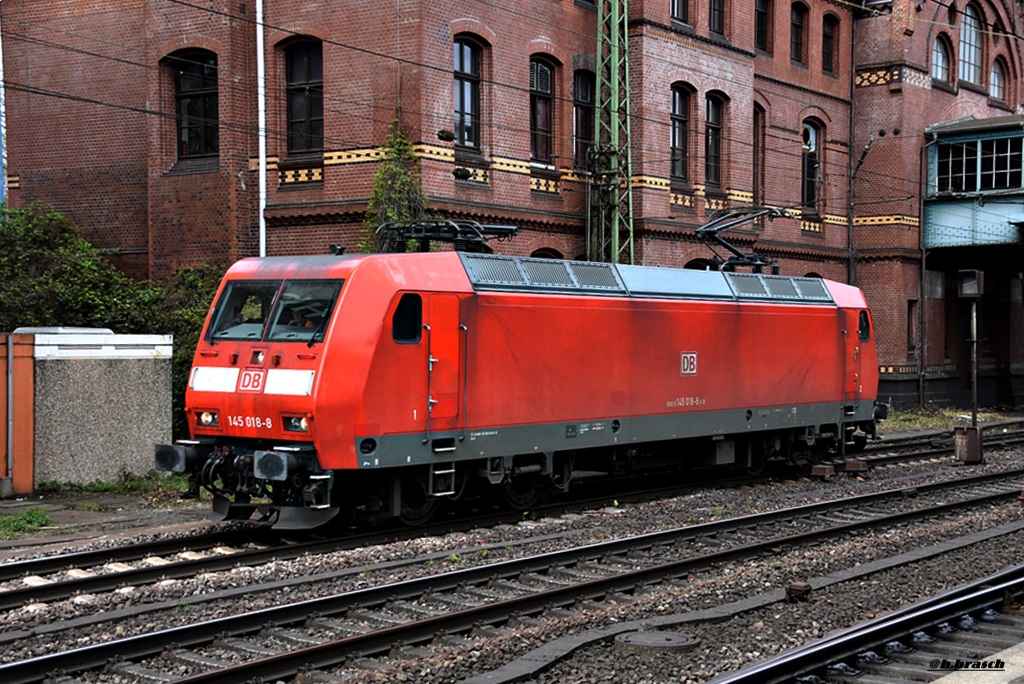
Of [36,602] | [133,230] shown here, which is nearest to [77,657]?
[36,602]

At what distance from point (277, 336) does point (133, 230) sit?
1367cm

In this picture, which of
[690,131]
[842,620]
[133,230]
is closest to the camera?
[842,620]

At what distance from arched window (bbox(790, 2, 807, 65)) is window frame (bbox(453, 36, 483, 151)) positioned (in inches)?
509

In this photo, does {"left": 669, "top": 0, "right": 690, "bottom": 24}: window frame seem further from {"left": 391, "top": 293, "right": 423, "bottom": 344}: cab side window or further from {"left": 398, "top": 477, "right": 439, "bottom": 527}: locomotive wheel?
{"left": 398, "top": 477, "right": 439, "bottom": 527}: locomotive wheel

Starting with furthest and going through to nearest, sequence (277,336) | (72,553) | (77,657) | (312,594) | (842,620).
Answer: (277,336), (72,553), (312,594), (842,620), (77,657)

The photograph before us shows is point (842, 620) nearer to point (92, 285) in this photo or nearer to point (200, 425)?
point (200, 425)

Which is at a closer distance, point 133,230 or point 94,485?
point 94,485

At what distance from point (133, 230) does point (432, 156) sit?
7520mm

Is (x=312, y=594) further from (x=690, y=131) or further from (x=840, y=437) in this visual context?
(x=690, y=131)

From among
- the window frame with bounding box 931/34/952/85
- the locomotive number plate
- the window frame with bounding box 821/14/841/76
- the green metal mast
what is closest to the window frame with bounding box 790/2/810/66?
the window frame with bounding box 821/14/841/76

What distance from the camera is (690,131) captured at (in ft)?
87.9

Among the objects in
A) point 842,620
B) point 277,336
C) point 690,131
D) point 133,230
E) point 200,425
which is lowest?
point 842,620

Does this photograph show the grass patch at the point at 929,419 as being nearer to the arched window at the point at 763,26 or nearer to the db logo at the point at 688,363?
the arched window at the point at 763,26

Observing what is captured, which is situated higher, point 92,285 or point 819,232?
point 819,232
